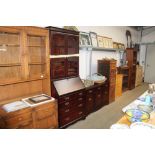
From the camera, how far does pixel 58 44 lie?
2.54 meters

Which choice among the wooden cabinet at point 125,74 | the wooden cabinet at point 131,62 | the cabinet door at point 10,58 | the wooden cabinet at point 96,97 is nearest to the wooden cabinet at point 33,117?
the cabinet door at point 10,58

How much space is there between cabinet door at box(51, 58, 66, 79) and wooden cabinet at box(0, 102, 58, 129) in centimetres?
54

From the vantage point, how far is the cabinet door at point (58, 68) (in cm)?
252

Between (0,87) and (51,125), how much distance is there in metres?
1.03

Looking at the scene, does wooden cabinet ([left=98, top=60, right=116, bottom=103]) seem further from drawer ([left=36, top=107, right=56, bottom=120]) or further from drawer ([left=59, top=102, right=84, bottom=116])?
drawer ([left=36, top=107, right=56, bottom=120])

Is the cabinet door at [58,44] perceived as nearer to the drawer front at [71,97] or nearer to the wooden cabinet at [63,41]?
the wooden cabinet at [63,41]

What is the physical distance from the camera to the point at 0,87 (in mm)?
2154

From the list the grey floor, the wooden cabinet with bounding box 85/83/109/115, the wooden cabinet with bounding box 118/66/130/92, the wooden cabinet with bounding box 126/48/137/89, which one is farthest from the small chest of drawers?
the wooden cabinet with bounding box 126/48/137/89

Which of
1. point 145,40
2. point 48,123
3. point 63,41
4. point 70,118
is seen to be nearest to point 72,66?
point 63,41

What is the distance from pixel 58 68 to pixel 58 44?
444mm

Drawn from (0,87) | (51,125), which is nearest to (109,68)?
(51,125)

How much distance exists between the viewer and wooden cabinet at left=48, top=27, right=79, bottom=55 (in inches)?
95.7

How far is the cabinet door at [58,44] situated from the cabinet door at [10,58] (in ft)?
1.96
